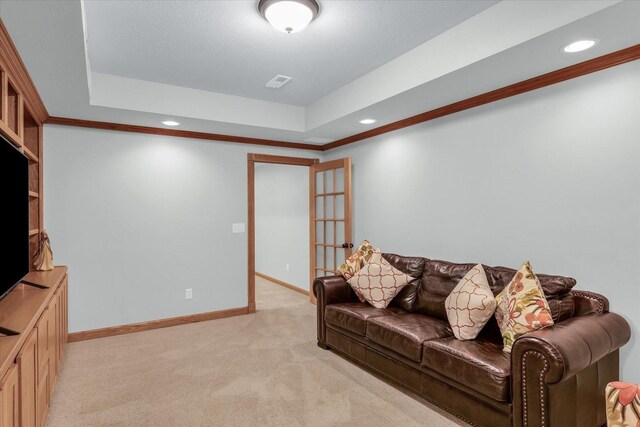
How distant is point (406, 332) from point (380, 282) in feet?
2.39

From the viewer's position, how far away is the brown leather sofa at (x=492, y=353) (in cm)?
190

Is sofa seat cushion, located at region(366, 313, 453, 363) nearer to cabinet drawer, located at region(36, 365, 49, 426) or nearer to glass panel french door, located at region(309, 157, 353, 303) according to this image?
glass panel french door, located at region(309, 157, 353, 303)

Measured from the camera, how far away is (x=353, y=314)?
3.19 m

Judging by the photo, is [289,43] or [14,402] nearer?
[14,402]

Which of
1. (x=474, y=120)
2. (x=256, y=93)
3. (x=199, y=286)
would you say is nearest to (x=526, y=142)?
(x=474, y=120)

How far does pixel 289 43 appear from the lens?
2859mm

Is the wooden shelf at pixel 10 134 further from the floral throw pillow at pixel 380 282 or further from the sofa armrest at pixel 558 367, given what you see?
the sofa armrest at pixel 558 367

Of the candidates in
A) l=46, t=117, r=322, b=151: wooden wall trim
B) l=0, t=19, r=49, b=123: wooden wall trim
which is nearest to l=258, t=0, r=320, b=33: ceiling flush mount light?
l=0, t=19, r=49, b=123: wooden wall trim

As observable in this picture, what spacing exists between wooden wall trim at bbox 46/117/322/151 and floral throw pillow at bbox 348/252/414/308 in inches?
93.2

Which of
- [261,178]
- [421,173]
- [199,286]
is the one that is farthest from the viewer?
[261,178]

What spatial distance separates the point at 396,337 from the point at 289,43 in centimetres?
233

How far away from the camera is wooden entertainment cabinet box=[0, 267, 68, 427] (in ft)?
4.72

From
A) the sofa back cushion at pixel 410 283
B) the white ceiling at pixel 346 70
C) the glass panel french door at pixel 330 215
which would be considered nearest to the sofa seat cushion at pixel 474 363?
the sofa back cushion at pixel 410 283

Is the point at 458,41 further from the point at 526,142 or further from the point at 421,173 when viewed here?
the point at 421,173
